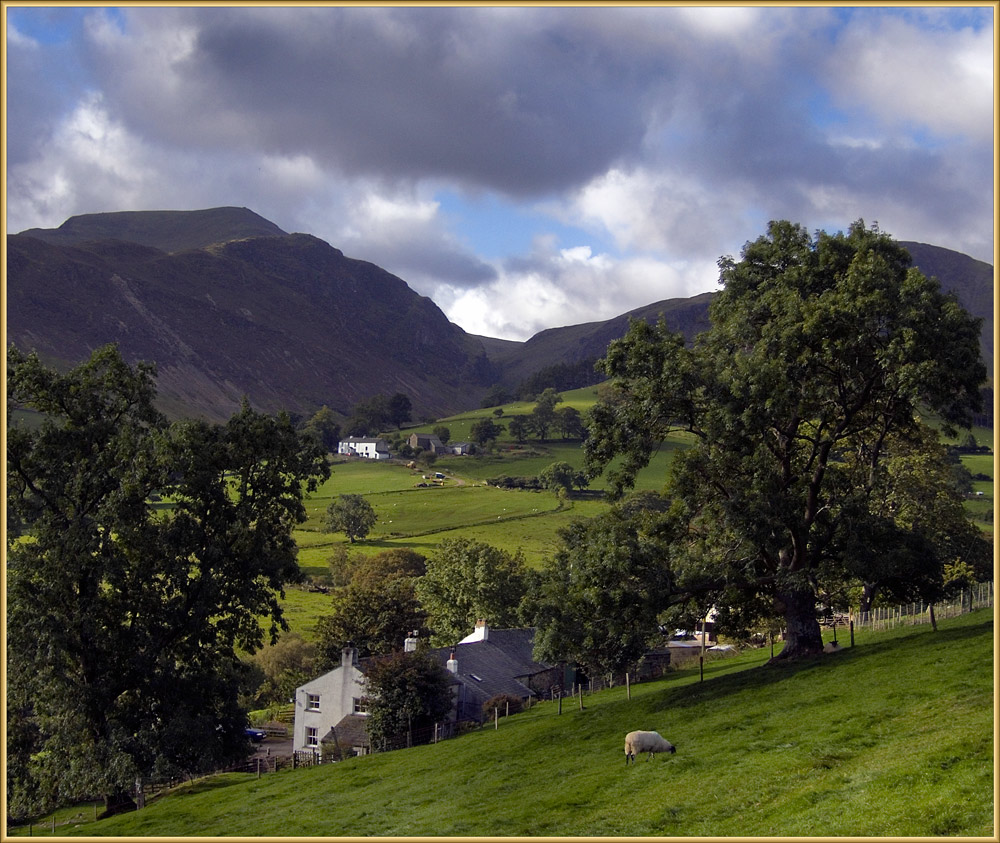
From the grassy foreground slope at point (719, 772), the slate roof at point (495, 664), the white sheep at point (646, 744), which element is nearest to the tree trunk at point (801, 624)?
the grassy foreground slope at point (719, 772)

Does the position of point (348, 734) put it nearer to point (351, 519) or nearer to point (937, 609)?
point (937, 609)

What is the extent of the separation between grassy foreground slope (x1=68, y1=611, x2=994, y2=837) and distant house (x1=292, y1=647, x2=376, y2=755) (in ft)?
42.4

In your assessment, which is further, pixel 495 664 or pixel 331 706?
pixel 495 664

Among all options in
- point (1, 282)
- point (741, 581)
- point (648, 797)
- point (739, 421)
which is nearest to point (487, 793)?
point (648, 797)

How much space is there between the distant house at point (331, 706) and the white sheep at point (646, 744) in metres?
28.0

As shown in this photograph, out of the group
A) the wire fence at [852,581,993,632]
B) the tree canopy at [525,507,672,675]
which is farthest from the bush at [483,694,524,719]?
the wire fence at [852,581,993,632]

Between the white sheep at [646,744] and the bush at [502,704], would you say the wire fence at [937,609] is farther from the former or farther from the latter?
the bush at [502,704]

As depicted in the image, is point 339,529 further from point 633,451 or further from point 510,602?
point 633,451

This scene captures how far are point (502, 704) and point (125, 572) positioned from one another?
2503cm

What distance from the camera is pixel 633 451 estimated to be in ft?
112

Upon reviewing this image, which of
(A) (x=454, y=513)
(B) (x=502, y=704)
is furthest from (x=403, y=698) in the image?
(A) (x=454, y=513)

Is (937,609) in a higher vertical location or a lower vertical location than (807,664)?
higher

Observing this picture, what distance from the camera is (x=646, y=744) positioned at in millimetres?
25797

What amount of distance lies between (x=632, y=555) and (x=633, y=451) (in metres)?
4.12
